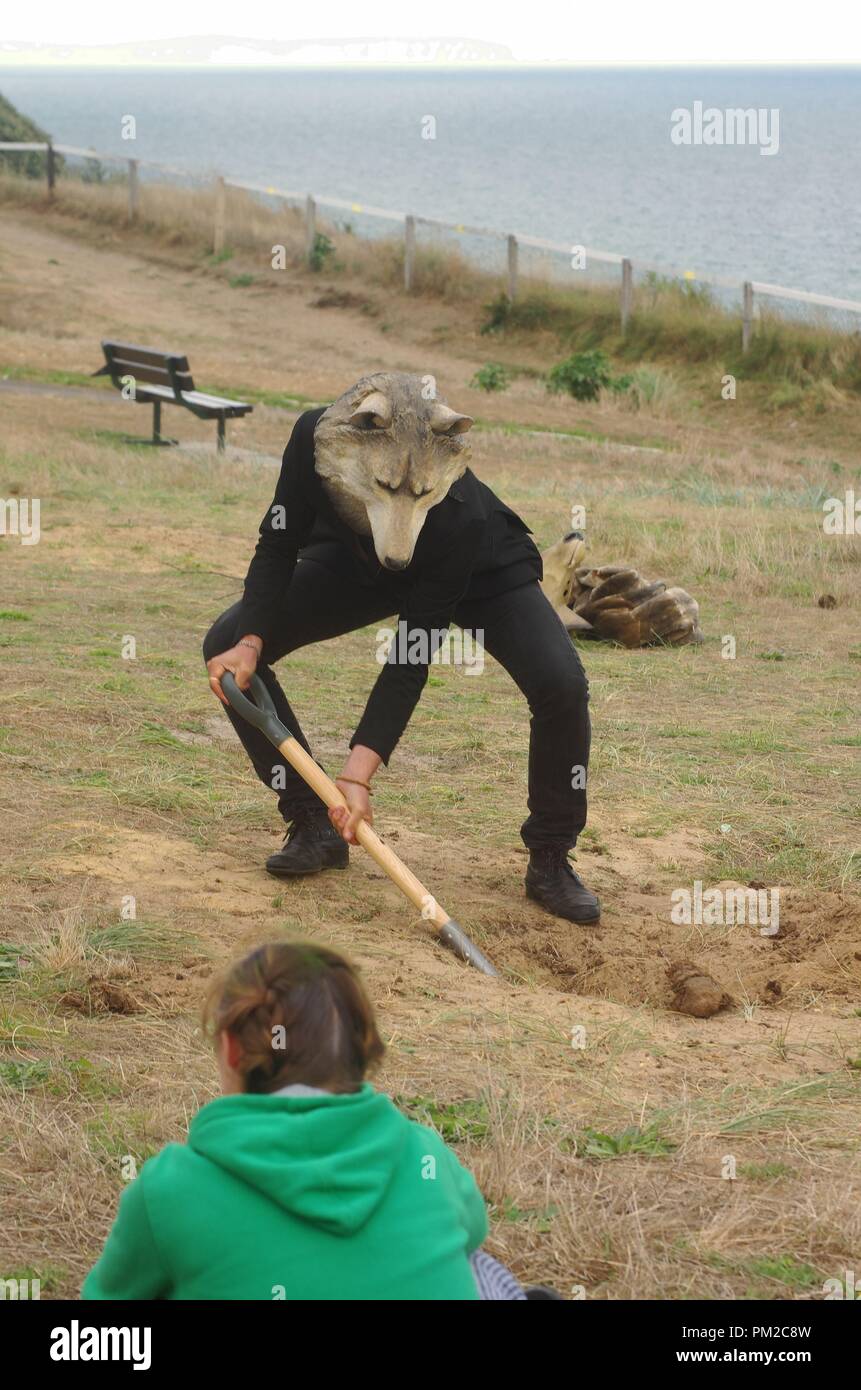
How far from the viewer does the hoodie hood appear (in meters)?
1.83

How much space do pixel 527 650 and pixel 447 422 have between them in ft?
2.45

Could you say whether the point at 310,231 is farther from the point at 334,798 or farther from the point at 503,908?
the point at 334,798

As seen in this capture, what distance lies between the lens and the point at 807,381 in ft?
69.9

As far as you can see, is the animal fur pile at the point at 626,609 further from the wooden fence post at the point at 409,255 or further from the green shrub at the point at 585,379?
the wooden fence post at the point at 409,255

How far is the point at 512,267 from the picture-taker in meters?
25.4

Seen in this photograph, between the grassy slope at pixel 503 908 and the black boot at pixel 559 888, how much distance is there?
0.28 feet

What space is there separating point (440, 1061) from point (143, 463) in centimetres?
991

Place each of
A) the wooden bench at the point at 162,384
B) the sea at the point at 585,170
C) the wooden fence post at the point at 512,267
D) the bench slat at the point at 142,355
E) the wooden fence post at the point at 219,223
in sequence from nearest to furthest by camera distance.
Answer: the wooden bench at the point at 162,384, the bench slat at the point at 142,355, the wooden fence post at the point at 512,267, the wooden fence post at the point at 219,223, the sea at the point at 585,170

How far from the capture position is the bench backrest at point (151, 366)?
1376cm

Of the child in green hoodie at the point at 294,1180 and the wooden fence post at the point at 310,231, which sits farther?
the wooden fence post at the point at 310,231

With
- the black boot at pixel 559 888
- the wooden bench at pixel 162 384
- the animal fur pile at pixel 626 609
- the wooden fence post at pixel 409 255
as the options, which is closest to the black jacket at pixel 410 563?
the black boot at pixel 559 888

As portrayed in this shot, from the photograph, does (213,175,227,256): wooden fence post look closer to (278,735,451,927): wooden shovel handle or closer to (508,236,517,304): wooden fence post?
(508,236,517,304): wooden fence post

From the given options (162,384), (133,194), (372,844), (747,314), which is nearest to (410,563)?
(372,844)

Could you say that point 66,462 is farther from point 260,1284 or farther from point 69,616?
point 260,1284
